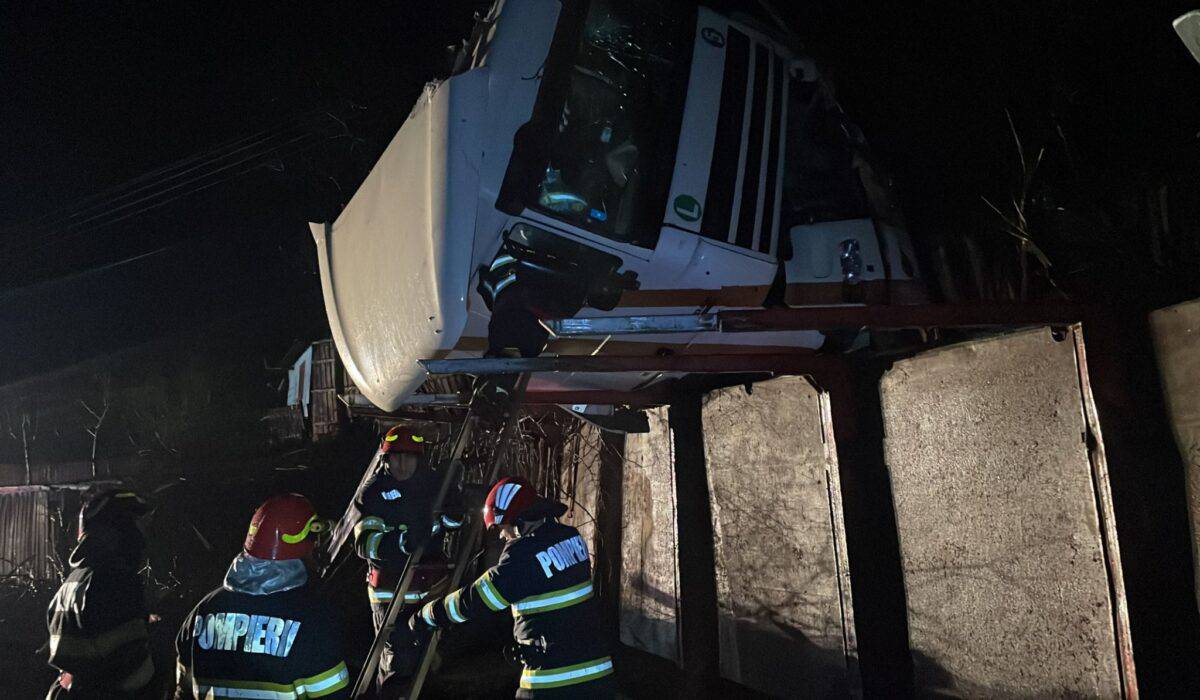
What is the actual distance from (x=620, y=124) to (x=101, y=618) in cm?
394

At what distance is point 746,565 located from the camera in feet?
15.5

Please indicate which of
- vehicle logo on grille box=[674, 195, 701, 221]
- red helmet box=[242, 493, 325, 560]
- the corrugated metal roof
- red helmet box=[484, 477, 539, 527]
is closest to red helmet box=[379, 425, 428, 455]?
red helmet box=[484, 477, 539, 527]

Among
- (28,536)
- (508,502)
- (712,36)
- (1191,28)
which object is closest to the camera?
(1191,28)

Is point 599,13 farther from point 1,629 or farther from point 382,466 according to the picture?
point 1,629

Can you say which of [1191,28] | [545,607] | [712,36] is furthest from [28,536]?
[1191,28]

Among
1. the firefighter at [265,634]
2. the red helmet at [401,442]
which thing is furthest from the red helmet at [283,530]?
the red helmet at [401,442]

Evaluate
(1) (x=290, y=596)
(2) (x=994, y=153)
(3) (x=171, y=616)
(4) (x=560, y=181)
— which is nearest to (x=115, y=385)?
(3) (x=171, y=616)

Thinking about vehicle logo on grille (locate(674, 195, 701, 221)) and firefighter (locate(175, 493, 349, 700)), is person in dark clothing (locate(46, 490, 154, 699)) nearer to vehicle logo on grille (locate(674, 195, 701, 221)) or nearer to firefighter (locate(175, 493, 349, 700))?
firefighter (locate(175, 493, 349, 700))

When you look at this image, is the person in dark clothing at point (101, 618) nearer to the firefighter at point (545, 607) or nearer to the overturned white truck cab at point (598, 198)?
the firefighter at point (545, 607)

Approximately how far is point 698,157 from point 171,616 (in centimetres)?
974

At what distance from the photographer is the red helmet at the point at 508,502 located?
358 centimetres

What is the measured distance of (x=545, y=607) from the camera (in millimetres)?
3391

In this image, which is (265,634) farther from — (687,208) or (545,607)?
(687,208)

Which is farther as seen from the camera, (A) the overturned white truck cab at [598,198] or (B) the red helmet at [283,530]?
(B) the red helmet at [283,530]
